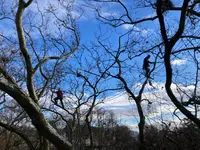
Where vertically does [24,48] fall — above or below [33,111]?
above

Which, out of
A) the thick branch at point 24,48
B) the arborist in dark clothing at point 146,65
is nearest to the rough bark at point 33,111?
the thick branch at point 24,48

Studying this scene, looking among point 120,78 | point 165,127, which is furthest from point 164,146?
point 120,78

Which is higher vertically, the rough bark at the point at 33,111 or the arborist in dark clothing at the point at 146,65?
the arborist in dark clothing at the point at 146,65

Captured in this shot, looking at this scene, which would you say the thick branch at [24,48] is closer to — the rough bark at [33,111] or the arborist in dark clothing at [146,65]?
the rough bark at [33,111]

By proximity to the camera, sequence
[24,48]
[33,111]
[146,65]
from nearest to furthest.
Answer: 1. [33,111]
2. [24,48]
3. [146,65]

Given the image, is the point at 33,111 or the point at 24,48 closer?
the point at 33,111

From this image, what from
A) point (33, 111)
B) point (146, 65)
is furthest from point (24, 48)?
point (33, 111)

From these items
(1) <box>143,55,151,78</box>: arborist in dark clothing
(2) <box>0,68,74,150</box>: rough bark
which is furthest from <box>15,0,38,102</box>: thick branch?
(1) <box>143,55,151,78</box>: arborist in dark clothing

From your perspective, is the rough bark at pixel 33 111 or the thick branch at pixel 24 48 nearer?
the rough bark at pixel 33 111

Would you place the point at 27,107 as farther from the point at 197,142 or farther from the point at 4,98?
the point at 4,98

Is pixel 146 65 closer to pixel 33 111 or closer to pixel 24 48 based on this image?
pixel 24 48

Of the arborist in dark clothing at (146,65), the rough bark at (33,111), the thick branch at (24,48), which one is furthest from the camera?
the arborist in dark clothing at (146,65)

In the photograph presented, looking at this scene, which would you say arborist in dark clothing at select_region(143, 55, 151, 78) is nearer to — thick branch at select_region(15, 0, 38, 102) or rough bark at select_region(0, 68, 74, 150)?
thick branch at select_region(15, 0, 38, 102)

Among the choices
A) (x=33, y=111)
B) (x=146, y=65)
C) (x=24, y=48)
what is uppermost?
(x=24, y=48)
